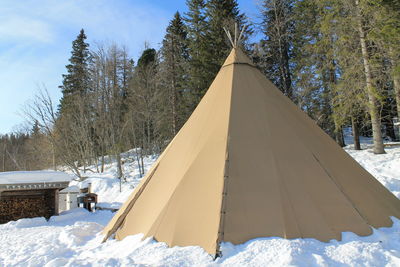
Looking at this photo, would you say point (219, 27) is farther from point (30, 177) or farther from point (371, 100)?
point (30, 177)

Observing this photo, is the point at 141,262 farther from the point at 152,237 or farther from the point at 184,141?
the point at 184,141

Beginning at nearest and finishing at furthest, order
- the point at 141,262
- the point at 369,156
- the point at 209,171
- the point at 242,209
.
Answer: the point at 141,262
the point at 242,209
the point at 209,171
the point at 369,156

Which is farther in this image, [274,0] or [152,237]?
[274,0]

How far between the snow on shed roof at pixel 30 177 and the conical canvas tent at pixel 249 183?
15.8ft

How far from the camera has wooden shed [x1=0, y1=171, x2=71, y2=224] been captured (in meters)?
8.18

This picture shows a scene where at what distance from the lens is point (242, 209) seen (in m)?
3.81

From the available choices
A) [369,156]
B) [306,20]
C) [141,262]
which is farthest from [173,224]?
[306,20]

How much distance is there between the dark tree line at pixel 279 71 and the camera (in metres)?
10.8

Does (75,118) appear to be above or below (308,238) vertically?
above

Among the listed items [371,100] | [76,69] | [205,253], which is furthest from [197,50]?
[205,253]

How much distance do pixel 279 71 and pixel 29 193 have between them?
1621 cm

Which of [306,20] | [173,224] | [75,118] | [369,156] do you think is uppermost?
[306,20]

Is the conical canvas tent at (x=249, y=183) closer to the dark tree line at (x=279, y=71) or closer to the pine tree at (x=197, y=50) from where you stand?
the dark tree line at (x=279, y=71)

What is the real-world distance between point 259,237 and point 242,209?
41 cm
